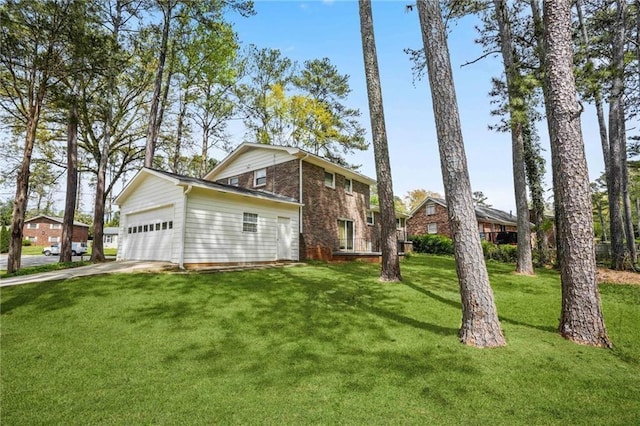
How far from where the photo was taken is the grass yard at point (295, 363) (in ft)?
8.52

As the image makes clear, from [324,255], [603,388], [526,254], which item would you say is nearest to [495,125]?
[526,254]

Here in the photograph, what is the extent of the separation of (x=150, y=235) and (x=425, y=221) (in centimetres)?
2410

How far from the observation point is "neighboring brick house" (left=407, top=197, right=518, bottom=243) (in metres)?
27.1

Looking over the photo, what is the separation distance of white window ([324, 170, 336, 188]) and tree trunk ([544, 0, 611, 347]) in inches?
482

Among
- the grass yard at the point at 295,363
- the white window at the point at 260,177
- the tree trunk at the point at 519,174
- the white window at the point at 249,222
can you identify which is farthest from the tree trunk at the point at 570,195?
the white window at the point at 260,177

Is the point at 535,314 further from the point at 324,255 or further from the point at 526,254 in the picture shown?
the point at 324,255

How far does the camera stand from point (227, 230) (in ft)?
38.2

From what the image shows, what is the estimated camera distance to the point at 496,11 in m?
11.3

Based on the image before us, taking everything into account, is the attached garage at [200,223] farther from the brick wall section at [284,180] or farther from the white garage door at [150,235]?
the brick wall section at [284,180]

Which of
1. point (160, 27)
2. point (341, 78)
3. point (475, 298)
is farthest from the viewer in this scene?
point (341, 78)

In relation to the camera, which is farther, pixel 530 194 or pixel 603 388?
pixel 530 194

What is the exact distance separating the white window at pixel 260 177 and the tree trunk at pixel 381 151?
8.76m

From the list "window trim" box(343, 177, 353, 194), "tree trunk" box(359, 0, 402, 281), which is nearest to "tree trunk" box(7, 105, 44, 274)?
"tree trunk" box(359, 0, 402, 281)

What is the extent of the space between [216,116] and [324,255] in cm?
1473
